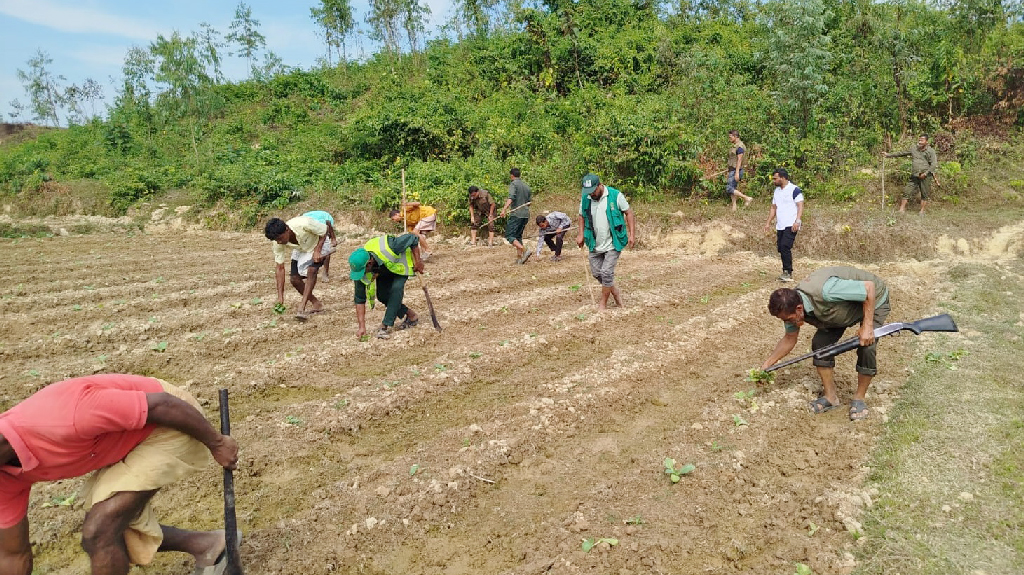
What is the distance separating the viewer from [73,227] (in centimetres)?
1898

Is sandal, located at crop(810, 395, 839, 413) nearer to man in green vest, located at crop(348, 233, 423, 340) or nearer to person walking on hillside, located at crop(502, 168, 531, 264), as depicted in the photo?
man in green vest, located at crop(348, 233, 423, 340)

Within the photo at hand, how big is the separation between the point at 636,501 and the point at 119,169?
25702mm

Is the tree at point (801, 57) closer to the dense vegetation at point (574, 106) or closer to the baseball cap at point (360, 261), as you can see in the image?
the dense vegetation at point (574, 106)

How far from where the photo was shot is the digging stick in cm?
337

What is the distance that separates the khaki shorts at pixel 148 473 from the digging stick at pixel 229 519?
151 mm

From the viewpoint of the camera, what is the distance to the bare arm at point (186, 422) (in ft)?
9.54

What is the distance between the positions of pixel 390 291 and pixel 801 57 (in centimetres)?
1162

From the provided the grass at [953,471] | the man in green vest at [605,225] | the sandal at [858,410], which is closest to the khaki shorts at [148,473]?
the grass at [953,471]

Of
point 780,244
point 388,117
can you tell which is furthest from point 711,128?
point 388,117

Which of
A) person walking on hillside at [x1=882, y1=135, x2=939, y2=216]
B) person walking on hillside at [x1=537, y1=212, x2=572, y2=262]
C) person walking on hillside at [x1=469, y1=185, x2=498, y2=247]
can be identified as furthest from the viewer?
person walking on hillside at [x1=469, y1=185, x2=498, y2=247]

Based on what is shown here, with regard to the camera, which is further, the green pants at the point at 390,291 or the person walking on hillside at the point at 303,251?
the person walking on hillside at the point at 303,251

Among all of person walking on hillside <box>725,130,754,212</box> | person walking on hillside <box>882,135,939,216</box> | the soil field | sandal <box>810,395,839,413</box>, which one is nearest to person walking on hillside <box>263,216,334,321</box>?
the soil field

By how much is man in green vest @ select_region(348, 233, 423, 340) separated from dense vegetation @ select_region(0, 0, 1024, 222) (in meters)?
7.98

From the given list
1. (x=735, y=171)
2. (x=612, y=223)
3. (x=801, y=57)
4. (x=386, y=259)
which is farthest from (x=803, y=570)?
(x=801, y=57)
